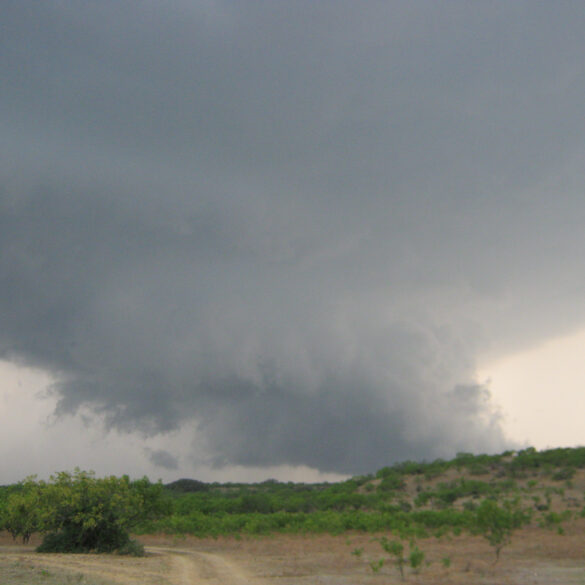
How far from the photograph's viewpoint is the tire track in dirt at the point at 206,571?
2597 cm

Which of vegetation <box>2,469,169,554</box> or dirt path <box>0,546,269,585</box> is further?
vegetation <box>2,469,169,554</box>

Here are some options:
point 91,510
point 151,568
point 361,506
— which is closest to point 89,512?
point 91,510

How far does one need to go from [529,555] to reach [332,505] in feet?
164

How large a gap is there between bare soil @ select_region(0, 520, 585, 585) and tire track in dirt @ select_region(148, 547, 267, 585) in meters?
0.04

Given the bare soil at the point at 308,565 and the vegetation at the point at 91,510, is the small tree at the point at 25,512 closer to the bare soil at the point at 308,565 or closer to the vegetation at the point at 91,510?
the vegetation at the point at 91,510

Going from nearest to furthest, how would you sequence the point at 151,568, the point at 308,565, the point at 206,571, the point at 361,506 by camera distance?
the point at 206,571 → the point at 151,568 → the point at 308,565 → the point at 361,506

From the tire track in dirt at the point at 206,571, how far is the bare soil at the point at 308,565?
0.04 meters

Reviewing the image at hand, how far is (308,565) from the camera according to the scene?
3334 centimetres

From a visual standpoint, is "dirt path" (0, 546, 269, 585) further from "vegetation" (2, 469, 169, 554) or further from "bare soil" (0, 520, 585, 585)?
"vegetation" (2, 469, 169, 554)

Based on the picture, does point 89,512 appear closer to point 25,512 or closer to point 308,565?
point 25,512

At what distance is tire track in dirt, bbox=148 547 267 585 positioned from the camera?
25969 millimetres

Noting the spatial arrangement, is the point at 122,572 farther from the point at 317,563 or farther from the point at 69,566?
the point at 317,563

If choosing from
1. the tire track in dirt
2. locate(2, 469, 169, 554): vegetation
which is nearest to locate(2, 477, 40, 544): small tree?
locate(2, 469, 169, 554): vegetation

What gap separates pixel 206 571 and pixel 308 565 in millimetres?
6283
